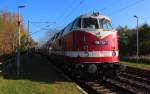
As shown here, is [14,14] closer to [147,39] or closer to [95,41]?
[147,39]

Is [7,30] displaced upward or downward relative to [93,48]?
upward

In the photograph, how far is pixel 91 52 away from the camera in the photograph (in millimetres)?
19156

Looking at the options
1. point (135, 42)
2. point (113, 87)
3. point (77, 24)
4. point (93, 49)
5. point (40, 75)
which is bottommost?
point (113, 87)

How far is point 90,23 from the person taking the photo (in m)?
20.0

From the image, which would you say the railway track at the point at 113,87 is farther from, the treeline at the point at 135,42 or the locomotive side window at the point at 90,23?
the treeline at the point at 135,42

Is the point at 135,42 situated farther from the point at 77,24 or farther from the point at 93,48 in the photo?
the point at 93,48

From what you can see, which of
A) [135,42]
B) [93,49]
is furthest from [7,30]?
[93,49]

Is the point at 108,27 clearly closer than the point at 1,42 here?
Yes

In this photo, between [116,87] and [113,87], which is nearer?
[116,87]

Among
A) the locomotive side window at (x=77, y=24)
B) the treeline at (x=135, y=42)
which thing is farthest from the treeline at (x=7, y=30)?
the locomotive side window at (x=77, y=24)

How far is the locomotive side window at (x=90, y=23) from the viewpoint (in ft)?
65.3

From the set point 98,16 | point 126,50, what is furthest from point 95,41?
point 126,50

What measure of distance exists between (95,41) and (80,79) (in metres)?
3.32

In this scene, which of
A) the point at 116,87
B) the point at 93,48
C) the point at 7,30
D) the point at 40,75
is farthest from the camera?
the point at 7,30
